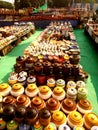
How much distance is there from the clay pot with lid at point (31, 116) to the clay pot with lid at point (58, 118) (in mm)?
414

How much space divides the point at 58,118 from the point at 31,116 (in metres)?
0.60

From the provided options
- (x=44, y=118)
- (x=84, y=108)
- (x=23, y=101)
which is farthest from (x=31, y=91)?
(x=84, y=108)

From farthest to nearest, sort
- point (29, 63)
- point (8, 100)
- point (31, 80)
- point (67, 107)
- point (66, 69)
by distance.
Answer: point (29, 63) → point (66, 69) → point (31, 80) → point (8, 100) → point (67, 107)

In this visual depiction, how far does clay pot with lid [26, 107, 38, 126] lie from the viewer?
4.07m

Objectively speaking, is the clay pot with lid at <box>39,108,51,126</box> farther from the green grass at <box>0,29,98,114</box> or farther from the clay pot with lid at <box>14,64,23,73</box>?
the clay pot with lid at <box>14,64,23,73</box>

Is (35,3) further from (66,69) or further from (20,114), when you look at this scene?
(20,114)

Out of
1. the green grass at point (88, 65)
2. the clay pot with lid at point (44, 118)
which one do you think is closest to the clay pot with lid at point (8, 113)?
the clay pot with lid at point (44, 118)

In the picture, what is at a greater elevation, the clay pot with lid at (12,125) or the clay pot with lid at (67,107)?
the clay pot with lid at (67,107)

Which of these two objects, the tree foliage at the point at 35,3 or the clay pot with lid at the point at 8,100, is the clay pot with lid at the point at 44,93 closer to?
the clay pot with lid at the point at 8,100

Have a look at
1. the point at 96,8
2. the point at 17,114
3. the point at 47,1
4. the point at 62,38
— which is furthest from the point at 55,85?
the point at 47,1

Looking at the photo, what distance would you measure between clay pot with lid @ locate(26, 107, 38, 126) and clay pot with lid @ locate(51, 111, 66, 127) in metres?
0.41

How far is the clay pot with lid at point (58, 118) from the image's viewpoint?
4199 millimetres

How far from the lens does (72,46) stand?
30.2 ft

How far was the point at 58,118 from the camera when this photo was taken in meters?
4.23
